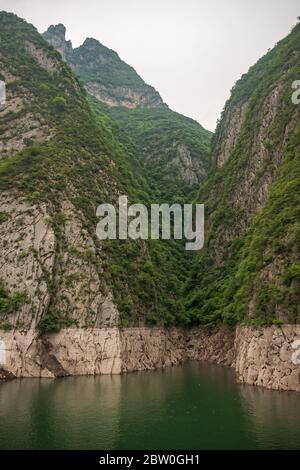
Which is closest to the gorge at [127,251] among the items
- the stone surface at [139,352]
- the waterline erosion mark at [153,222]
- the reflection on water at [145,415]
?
the stone surface at [139,352]

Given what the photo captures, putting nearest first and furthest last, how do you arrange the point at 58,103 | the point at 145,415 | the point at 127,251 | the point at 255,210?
the point at 145,415
the point at 127,251
the point at 255,210
the point at 58,103

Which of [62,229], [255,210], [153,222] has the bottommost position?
[62,229]

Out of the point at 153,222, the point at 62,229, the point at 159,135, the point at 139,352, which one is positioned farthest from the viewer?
the point at 159,135

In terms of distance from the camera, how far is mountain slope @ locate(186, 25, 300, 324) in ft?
171

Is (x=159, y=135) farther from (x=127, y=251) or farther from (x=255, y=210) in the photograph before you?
(x=127, y=251)

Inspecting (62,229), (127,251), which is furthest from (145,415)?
(127,251)

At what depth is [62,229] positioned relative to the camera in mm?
67375

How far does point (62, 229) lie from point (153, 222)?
114 ft

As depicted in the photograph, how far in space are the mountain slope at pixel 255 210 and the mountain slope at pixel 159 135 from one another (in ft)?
30.1

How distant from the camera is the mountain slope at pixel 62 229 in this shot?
61438 mm

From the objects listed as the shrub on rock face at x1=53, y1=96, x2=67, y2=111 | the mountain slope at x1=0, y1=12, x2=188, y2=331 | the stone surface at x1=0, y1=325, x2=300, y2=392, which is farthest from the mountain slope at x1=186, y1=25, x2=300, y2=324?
the shrub on rock face at x1=53, y1=96, x2=67, y2=111

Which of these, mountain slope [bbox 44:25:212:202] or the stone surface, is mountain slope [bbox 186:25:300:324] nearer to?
the stone surface

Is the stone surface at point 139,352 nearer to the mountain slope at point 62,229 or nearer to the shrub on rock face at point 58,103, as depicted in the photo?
the mountain slope at point 62,229

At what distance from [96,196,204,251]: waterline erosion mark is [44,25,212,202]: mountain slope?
562 centimetres
